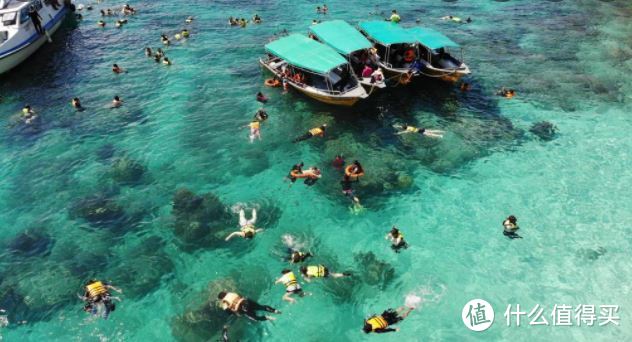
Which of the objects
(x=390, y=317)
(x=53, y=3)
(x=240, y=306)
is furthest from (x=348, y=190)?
(x=53, y=3)

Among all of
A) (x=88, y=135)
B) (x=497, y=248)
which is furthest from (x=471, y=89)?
(x=88, y=135)

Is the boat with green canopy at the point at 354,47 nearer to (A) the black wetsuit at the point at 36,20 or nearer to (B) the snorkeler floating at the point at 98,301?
(B) the snorkeler floating at the point at 98,301

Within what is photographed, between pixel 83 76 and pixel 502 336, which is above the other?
pixel 83 76

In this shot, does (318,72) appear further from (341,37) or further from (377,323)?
(377,323)

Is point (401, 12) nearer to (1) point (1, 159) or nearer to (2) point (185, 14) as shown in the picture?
(2) point (185, 14)

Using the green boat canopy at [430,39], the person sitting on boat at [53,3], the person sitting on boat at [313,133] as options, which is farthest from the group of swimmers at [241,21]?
the person sitting on boat at [313,133]

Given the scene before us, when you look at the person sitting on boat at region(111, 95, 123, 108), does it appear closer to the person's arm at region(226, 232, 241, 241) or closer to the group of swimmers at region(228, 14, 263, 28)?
the person's arm at region(226, 232, 241, 241)
